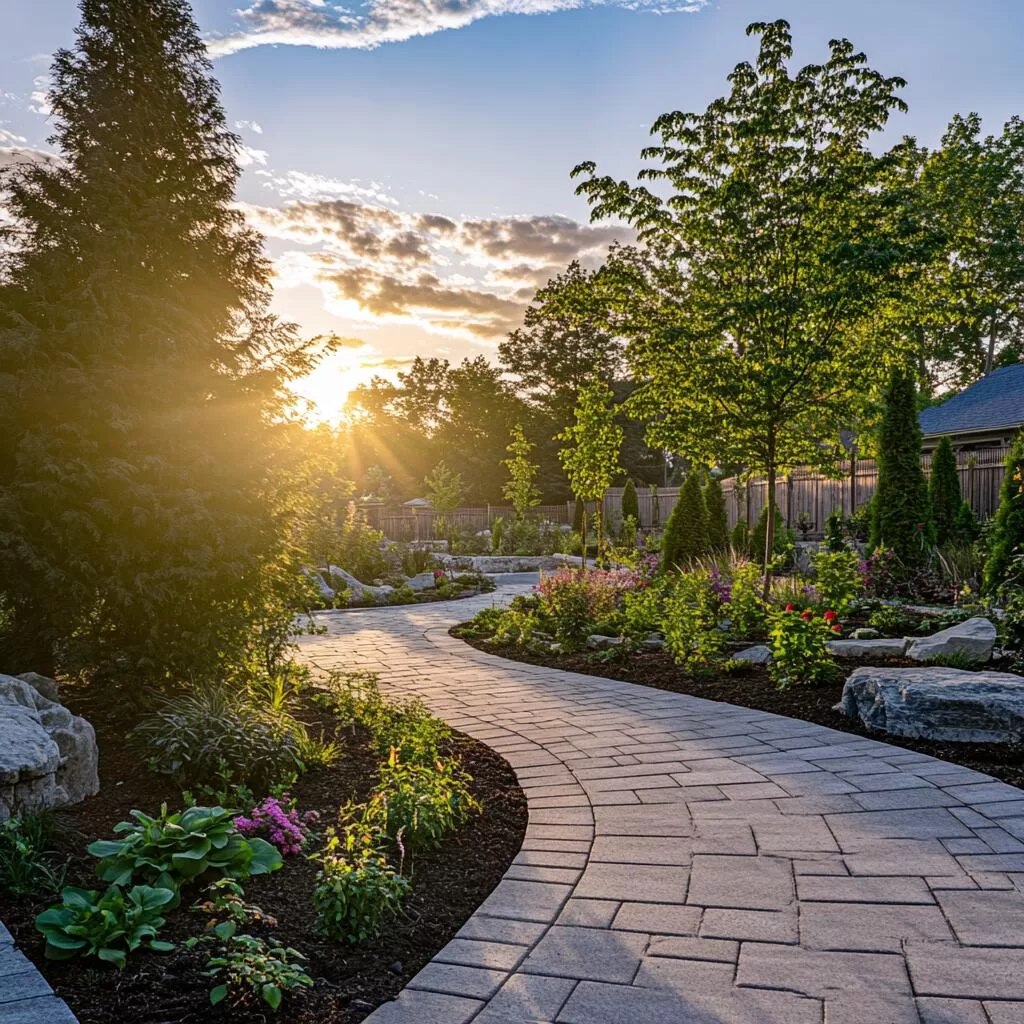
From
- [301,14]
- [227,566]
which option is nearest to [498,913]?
[227,566]

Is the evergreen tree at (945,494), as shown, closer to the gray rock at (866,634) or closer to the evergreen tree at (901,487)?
the evergreen tree at (901,487)

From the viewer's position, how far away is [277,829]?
2945 millimetres

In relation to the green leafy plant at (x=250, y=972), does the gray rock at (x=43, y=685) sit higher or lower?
higher

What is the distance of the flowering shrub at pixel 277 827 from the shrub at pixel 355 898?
433mm

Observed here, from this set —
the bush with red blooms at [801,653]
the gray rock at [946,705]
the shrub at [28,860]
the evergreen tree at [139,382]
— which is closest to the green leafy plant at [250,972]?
the shrub at [28,860]

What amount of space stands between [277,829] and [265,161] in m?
5.26

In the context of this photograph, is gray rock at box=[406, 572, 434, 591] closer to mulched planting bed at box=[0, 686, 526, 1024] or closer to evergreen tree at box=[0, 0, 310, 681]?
evergreen tree at box=[0, 0, 310, 681]

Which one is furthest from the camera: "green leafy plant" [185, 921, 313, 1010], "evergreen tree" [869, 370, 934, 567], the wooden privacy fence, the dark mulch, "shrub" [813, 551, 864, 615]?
the wooden privacy fence

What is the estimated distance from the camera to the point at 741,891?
261 centimetres

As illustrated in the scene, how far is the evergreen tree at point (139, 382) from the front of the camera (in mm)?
4375

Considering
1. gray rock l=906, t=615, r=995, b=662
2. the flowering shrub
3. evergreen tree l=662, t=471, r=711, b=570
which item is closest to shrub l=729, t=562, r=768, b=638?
gray rock l=906, t=615, r=995, b=662

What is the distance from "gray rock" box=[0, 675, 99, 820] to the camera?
287 cm

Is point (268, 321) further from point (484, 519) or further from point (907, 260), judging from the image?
point (484, 519)

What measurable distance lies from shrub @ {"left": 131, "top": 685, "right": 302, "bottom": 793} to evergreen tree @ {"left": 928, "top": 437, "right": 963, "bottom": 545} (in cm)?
1132
